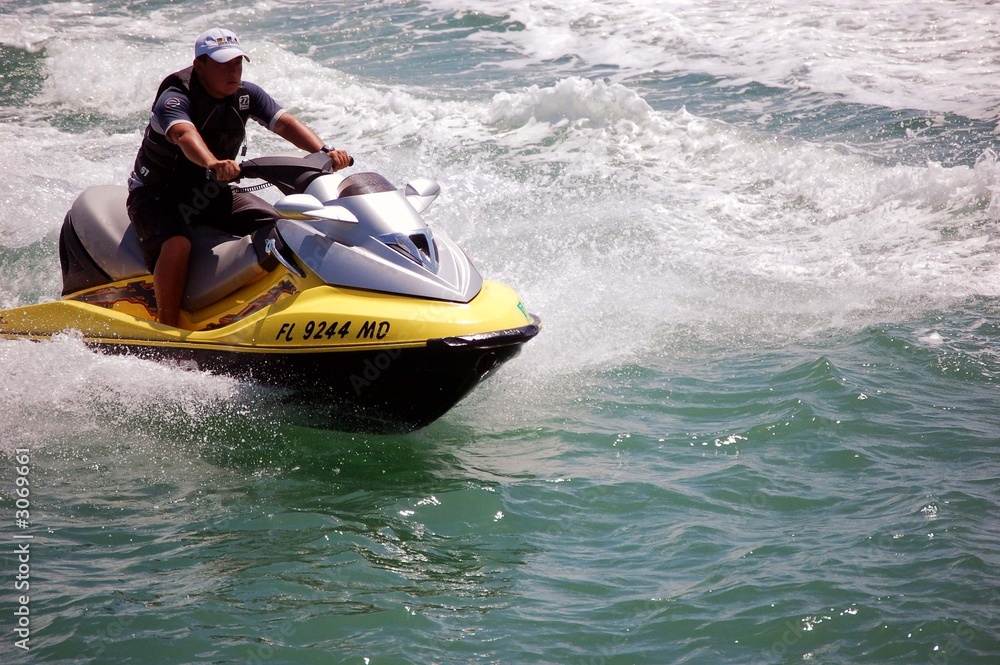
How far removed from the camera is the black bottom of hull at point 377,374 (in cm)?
401

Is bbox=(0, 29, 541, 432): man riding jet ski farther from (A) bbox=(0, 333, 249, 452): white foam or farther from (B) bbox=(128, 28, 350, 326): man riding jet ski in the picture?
(A) bbox=(0, 333, 249, 452): white foam

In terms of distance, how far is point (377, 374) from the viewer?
410 cm

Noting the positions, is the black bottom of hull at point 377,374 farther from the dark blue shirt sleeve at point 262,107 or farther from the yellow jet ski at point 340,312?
the dark blue shirt sleeve at point 262,107

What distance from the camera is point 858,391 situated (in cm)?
483

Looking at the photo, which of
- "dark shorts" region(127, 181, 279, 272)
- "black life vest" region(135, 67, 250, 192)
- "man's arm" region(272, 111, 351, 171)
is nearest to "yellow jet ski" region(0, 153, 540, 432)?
"dark shorts" region(127, 181, 279, 272)

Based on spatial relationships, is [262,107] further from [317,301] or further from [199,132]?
[317,301]

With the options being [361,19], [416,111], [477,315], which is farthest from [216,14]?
[477,315]

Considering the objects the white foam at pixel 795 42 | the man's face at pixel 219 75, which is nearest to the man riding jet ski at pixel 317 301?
the man's face at pixel 219 75

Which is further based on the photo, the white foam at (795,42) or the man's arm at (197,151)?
the white foam at (795,42)

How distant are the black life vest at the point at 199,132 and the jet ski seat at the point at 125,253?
333 millimetres

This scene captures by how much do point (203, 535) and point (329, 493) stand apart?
60 cm

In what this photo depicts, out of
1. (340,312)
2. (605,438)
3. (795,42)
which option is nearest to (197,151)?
(340,312)

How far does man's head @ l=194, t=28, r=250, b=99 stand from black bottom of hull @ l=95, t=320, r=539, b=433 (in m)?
1.31

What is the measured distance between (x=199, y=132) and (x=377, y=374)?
1.60 metres
